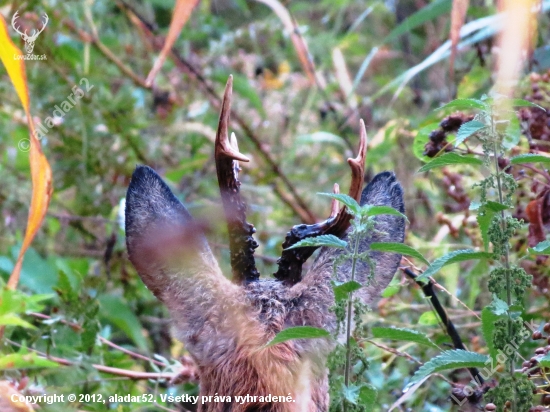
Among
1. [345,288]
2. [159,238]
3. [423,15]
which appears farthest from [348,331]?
[423,15]

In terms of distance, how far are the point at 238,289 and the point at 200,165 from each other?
2.48m

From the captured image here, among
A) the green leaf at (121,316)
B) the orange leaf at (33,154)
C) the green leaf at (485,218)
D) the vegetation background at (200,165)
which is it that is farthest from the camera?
the green leaf at (121,316)

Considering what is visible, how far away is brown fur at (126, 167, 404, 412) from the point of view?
1.83 m

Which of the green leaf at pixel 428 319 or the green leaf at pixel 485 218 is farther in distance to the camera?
the green leaf at pixel 428 319

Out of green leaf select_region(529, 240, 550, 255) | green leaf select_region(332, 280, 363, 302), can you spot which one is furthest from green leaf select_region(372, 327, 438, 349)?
green leaf select_region(529, 240, 550, 255)

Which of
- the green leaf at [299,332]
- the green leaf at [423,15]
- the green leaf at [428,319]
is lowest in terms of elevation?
the green leaf at [299,332]

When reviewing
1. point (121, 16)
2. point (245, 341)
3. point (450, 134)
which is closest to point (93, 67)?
point (121, 16)

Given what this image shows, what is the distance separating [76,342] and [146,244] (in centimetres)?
89

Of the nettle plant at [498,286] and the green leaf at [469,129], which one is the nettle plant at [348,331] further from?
the green leaf at [469,129]

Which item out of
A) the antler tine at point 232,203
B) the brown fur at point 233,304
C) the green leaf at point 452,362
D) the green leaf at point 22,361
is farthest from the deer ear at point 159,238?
the green leaf at point 452,362

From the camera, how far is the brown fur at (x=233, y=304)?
1.83 m

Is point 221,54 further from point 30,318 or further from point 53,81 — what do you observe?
point 30,318

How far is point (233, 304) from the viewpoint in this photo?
1.88m

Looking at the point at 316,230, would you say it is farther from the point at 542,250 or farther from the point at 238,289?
the point at 542,250
